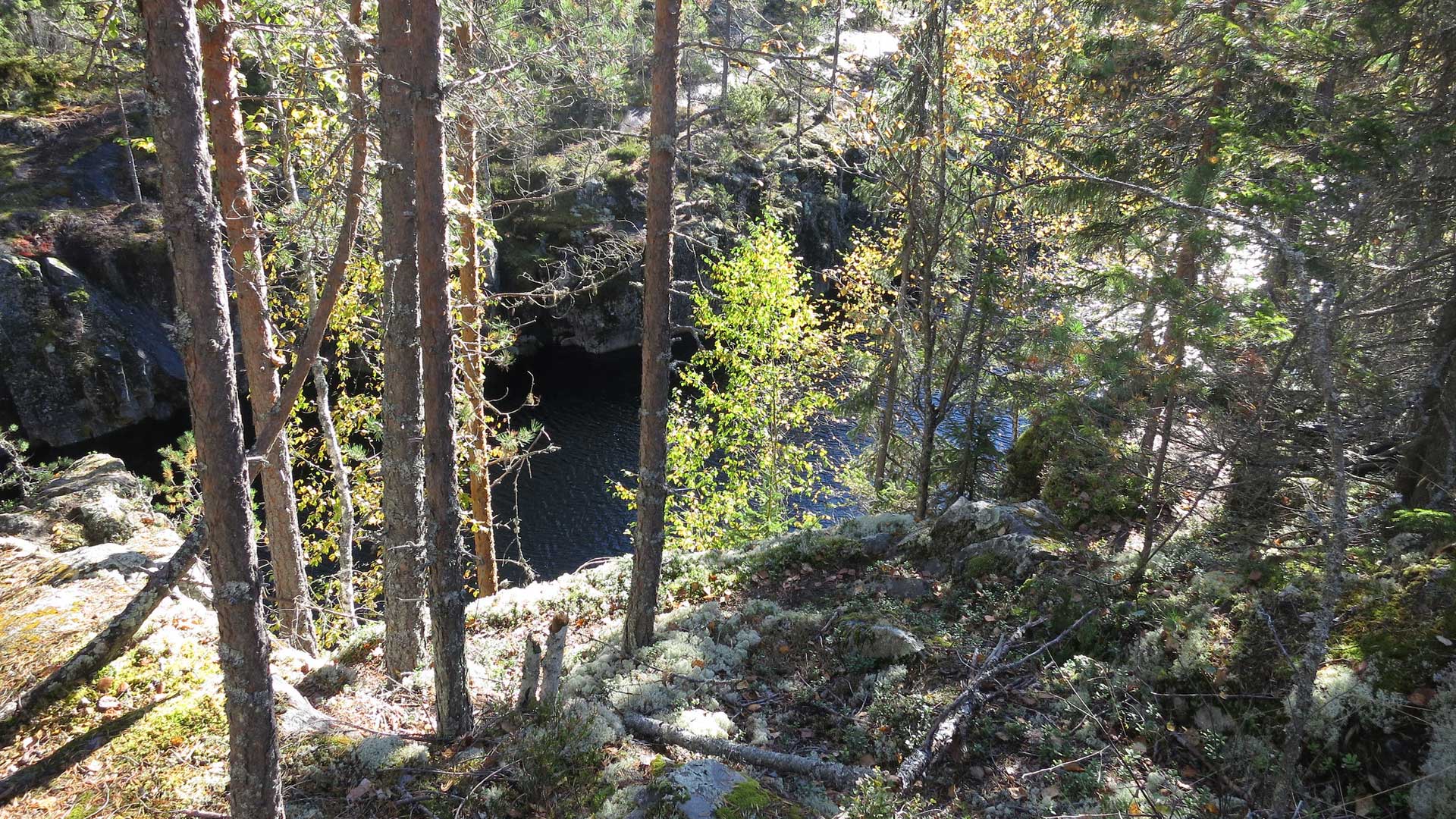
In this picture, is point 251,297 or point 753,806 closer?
point 753,806

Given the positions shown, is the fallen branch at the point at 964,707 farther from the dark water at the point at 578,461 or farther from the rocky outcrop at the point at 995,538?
the dark water at the point at 578,461

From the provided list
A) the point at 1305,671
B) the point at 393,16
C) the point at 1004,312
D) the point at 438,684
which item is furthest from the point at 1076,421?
the point at 393,16

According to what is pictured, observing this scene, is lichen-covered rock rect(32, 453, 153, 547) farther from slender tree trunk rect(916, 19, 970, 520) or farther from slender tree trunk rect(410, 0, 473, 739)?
slender tree trunk rect(916, 19, 970, 520)

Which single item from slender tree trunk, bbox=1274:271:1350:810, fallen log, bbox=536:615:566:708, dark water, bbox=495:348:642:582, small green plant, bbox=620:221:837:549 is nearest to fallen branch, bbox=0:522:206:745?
fallen log, bbox=536:615:566:708

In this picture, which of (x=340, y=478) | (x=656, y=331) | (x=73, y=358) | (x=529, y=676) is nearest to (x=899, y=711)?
(x=529, y=676)

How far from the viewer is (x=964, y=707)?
5.39 metres

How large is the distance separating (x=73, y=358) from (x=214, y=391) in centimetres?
2641

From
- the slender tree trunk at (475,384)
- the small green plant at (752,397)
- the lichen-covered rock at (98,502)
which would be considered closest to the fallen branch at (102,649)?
the lichen-covered rock at (98,502)

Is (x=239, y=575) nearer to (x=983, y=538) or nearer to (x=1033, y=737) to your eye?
(x=1033, y=737)

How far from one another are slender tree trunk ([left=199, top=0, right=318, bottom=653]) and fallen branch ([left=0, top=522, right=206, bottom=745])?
91 cm

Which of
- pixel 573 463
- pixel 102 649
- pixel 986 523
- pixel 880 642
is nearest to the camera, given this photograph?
pixel 102 649

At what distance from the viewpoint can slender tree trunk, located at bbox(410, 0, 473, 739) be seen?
4746 millimetres

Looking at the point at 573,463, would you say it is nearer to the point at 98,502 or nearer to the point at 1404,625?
the point at 98,502

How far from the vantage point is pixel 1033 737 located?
5289 mm
